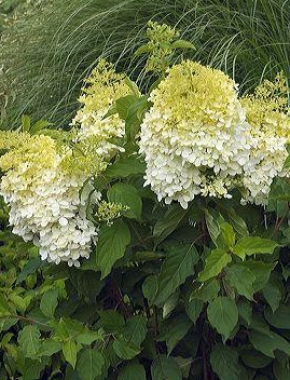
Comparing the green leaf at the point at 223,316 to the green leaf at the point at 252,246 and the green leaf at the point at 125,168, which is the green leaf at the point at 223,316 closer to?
the green leaf at the point at 252,246

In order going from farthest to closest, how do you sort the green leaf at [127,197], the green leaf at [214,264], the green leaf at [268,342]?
the green leaf at [268,342] → the green leaf at [127,197] → the green leaf at [214,264]

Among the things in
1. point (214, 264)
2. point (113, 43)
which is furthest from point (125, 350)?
point (113, 43)

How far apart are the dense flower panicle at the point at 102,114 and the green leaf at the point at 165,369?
594 millimetres

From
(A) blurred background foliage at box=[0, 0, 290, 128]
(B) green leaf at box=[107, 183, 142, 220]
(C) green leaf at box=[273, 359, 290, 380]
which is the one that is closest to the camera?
(B) green leaf at box=[107, 183, 142, 220]

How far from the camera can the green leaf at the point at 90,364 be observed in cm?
223

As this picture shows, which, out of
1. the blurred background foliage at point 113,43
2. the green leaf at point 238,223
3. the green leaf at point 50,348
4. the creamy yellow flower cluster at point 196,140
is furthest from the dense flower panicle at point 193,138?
the blurred background foliage at point 113,43

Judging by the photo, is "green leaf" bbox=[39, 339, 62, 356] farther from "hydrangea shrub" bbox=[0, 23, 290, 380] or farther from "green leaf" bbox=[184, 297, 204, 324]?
"green leaf" bbox=[184, 297, 204, 324]

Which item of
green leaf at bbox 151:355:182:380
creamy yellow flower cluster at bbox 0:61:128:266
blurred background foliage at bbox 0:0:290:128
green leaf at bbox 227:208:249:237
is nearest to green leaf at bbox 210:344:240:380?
green leaf at bbox 151:355:182:380

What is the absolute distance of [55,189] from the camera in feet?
7.25

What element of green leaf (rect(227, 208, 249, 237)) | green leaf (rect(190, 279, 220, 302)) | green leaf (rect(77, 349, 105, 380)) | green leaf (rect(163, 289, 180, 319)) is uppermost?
green leaf (rect(227, 208, 249, 237))

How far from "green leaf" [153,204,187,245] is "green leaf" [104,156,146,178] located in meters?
0.13

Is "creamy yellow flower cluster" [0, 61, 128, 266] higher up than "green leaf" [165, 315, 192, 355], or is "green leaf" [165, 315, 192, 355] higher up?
"creamy yellow flower cluster" [0, 61, 128, 266]

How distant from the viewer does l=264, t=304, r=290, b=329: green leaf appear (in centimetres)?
230

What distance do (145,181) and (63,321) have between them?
43 centimetres
